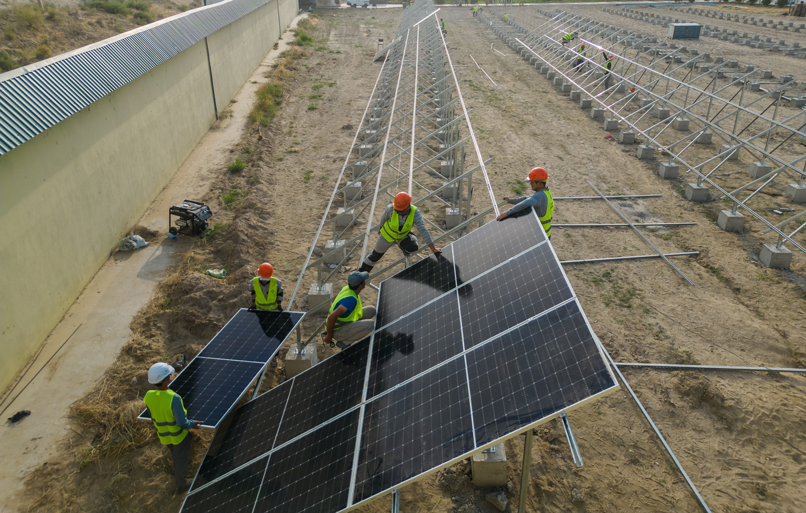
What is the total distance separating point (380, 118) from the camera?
2000 cm

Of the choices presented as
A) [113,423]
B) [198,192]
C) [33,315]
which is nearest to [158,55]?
[198,192]

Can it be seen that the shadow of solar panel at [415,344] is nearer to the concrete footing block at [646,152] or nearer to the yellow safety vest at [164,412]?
the yellow safety vest at [164,412]

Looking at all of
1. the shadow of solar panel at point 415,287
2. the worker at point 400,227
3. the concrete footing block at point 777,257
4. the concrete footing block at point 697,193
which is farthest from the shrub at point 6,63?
the concrete footing block at point 777,257

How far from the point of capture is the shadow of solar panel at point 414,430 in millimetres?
4715

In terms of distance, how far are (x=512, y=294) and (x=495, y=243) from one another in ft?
4.40

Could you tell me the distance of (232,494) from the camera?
5832 mm

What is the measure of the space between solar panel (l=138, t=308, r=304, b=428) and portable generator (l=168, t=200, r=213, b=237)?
6090 millimetres

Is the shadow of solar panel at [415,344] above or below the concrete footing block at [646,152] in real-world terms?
above

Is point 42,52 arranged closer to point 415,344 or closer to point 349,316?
point 349,316

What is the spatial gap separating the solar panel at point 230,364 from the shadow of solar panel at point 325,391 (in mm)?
934

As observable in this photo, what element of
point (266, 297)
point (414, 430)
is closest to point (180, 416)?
point (266, 297)

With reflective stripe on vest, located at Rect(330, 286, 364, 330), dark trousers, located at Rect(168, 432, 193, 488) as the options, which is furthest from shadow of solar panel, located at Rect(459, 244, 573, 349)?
dark trousers, located at Rect(168, 432, 193, 488)

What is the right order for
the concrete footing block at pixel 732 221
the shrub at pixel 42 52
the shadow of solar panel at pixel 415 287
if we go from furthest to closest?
the shrub at pixel 42 52 → the concrete footing block at pixel 732 221 → the shadow of solar panel at pixel 415 287

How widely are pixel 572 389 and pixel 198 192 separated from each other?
48.6 feet
